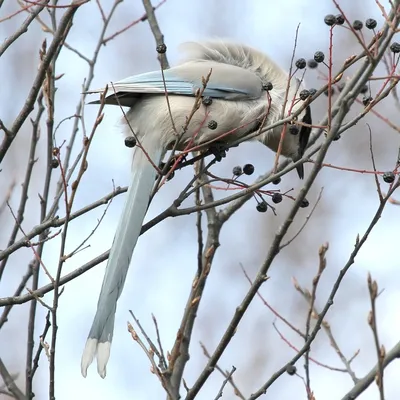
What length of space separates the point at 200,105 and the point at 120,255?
2.36ft

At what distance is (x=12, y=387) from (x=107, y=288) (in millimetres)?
522

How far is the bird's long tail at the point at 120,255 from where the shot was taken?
2.74 meters

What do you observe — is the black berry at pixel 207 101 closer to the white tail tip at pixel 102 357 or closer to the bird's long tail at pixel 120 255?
the bird's long tail at pixel 120 255

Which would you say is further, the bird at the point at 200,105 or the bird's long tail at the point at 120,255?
the bird at the point at 200,105

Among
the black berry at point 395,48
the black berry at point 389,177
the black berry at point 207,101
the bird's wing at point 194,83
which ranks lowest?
the black berry at point 389,177

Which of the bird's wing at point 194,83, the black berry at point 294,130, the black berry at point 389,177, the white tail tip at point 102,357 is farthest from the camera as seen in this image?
the bird's wing at point 194,83

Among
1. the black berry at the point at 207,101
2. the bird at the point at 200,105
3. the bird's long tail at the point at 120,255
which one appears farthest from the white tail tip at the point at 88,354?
the black berry at the point at 207,101

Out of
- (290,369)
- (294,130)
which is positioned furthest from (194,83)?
(290,369)

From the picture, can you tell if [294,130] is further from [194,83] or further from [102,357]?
[102,357]

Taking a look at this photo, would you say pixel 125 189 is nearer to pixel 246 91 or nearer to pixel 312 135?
pixel 246 91

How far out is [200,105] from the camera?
3311 mm

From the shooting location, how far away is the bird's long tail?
108 inches

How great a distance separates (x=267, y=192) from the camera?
331 cm


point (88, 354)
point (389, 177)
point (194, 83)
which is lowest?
point (88, 354)
